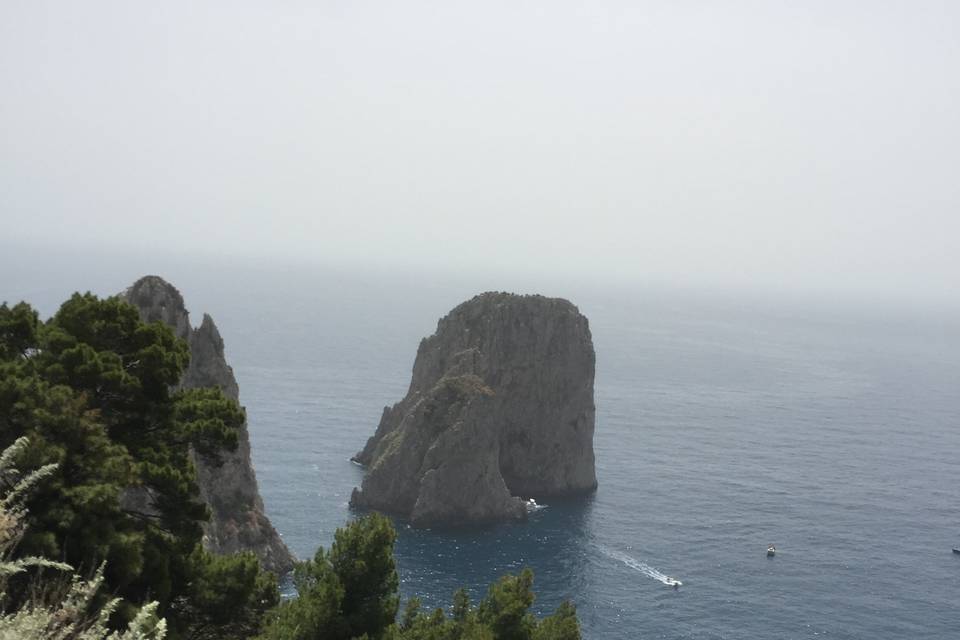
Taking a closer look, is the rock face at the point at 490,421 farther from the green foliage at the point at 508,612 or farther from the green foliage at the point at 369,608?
the green foliage at the point at 369,608

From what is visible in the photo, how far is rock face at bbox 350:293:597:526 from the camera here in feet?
285

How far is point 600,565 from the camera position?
2975 inches

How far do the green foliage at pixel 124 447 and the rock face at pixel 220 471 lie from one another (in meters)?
35.9

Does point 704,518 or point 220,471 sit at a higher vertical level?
point 220,471

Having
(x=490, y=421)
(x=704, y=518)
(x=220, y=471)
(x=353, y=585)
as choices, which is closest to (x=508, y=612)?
(x=353, y=585)

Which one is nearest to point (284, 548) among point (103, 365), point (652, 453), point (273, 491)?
point (273, 491)

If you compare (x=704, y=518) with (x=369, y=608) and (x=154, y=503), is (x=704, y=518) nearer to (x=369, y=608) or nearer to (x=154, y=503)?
(x=369, y=608)

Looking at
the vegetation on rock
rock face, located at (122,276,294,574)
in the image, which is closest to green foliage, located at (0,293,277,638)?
the vegetation on rock

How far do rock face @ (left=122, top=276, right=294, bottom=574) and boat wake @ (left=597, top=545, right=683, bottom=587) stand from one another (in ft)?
99.2

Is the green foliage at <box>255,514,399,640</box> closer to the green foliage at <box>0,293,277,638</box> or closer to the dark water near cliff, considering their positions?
the green foliage at <box>0,293,277,638</box>

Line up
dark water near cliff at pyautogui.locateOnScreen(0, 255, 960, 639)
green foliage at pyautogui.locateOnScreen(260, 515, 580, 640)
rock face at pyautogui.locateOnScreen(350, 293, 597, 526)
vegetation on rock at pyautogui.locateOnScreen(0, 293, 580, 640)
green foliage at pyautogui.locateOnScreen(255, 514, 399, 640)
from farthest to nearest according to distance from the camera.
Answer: rock face at pyautogui.locateOnScreen(350, 293, 597, 526) < dark water near cliff at pyautogui.locateOnScreen(0, 255, 960, 639) < green foliage at pyautogui.locateOnScreen(255, 514, 399, 640) < green foliage at pyautogui.locateOnScreen(260, 515, 580, 640) < vegetation on rock at pyautogui.locateOnScreen(0, 293, 580, 640)

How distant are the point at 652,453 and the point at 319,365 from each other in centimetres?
8175

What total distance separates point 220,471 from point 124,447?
1787 inches

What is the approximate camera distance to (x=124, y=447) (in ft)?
71.7
